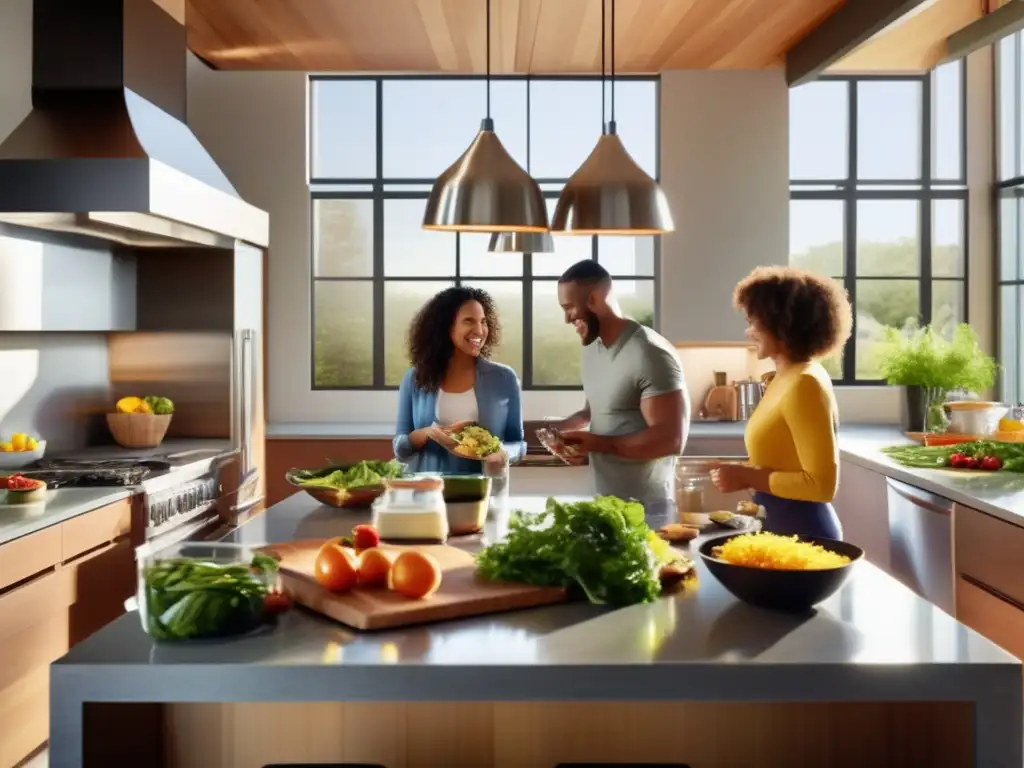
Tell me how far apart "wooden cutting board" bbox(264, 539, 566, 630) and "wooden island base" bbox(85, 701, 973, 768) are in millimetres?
195

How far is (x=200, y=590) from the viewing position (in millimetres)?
1855

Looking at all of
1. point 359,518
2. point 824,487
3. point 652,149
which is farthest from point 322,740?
point 652,149

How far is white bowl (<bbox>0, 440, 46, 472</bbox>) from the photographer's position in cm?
448

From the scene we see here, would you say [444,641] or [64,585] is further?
[64,585]

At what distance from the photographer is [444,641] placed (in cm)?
188

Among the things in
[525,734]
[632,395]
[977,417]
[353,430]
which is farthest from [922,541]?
[353,430]

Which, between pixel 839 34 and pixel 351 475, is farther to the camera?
pixel 839 34

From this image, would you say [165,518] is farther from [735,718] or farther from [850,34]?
[850,34]

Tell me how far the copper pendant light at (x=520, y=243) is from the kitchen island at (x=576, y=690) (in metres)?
3.09

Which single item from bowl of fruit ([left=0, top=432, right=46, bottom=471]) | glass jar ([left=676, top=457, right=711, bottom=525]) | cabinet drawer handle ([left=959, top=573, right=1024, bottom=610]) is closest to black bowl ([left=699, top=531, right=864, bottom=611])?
glass jar ([left=676, top=457, right=711, bottom=525])

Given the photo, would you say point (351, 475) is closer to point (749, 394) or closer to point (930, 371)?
point (749, 394)

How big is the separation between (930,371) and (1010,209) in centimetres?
128

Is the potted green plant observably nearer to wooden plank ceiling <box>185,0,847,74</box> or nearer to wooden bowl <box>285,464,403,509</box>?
wooden plank ceiling <box>185,0,847,74</box>

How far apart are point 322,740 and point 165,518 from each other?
8.48 feet
